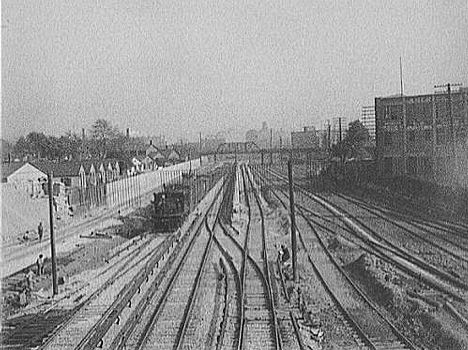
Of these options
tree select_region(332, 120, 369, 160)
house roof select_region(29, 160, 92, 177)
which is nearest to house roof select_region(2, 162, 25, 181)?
house roof select_region(29, 160, 92, 177)

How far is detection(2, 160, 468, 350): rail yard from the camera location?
3.26m

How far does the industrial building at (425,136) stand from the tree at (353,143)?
143 millimetres

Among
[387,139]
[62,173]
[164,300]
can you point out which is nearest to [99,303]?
[164,300]

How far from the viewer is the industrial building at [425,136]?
419 centimetres

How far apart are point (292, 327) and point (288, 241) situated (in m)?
2.04

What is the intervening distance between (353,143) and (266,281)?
66.7 inches

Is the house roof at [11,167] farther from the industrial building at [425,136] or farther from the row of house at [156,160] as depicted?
the industrial building at [425,136]

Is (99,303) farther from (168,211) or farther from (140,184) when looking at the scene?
(168,211)

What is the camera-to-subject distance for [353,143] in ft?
16.2

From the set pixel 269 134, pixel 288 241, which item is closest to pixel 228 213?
pixel 288 241

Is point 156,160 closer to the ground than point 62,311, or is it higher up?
higher up

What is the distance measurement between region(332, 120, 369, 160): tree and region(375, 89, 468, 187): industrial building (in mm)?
143

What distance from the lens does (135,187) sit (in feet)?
22.0

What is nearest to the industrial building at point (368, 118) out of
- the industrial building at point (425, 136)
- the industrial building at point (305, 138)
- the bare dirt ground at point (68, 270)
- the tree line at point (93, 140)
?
the industrial building at point (425, 136)
